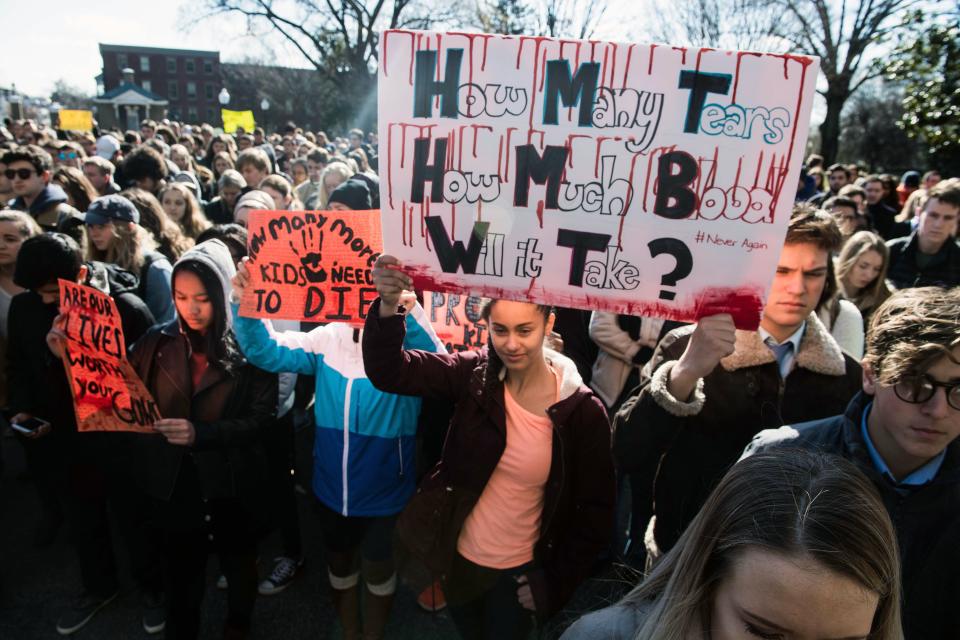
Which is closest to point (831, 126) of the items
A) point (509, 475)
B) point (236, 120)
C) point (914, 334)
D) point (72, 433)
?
point (236, 120)

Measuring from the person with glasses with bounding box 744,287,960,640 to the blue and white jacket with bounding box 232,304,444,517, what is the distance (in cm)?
155

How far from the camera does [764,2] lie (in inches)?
1043

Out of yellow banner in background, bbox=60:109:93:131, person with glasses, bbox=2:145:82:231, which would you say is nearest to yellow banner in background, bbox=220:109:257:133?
yellow banner in background, bbox=60:109:93:131

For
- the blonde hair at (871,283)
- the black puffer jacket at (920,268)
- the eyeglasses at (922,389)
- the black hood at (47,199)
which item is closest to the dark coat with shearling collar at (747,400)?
the eyeglasses at (922,389)

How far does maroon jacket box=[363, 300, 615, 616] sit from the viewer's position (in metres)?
2.01

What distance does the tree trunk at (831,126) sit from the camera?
86.5 feet

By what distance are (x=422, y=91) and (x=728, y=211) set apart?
3.02 ft

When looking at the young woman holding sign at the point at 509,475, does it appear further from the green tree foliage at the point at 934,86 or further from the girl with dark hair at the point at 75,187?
the green tree foliage at the point at 934,86

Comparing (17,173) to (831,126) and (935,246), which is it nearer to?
(935,246)

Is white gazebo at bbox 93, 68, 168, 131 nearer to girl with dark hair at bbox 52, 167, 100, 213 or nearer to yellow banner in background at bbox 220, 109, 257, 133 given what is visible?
yellow banner in background at bbox 220, 109, 257, 133

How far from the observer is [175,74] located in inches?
2766

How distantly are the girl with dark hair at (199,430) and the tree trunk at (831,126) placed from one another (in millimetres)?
29352

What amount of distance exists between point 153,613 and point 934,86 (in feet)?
57.5

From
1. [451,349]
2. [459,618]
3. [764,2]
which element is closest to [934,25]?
[764,2]
